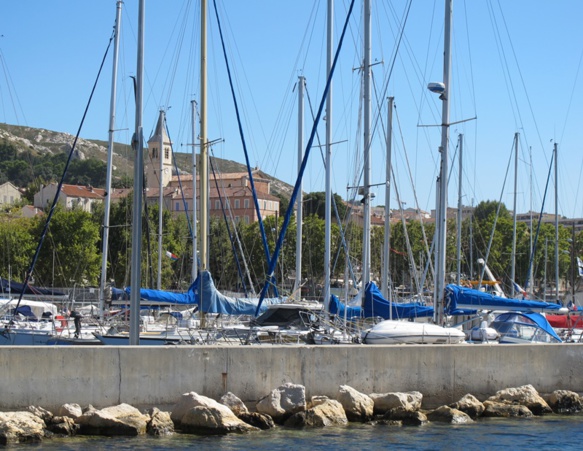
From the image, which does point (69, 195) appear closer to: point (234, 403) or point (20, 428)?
point (234, 403)

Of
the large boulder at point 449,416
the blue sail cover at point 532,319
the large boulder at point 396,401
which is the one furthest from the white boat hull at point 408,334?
the blue sail cover at point 532,319

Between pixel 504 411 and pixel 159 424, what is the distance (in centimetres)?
757

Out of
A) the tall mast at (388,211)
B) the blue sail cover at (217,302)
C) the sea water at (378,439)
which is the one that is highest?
the tall mast at (388,211)

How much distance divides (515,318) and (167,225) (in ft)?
213

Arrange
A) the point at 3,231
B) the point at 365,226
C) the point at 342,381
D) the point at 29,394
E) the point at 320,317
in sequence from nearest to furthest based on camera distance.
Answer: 1. the point at 29,394
2. the point at 342,381
3. the point at 320,317
4. the point at 365,226
5. the point at 3,231

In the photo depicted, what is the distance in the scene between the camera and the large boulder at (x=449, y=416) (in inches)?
770

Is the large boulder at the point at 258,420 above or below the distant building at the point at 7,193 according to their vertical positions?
below

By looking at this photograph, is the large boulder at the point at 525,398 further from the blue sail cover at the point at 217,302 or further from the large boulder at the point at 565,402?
the blue sail cover at the point at 217,302

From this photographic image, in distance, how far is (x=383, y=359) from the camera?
20234 mm

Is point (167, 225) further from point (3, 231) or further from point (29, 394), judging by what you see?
point (29, 394)

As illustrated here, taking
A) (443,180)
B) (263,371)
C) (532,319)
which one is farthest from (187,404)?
(532,319)

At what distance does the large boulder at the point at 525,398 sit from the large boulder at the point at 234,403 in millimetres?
5767

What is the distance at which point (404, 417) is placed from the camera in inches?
763

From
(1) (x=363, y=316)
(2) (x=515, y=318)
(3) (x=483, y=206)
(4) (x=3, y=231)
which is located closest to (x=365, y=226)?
(1) (x=363, y=316)
